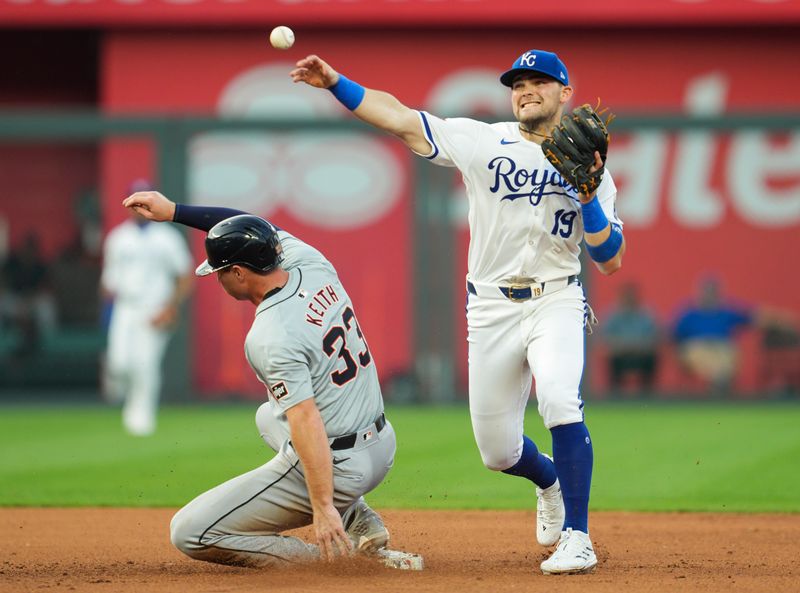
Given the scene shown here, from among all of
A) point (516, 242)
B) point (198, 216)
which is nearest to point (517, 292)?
point (516, 242)

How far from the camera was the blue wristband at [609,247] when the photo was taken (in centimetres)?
549

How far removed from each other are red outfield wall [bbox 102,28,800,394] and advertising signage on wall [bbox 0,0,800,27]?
353mm

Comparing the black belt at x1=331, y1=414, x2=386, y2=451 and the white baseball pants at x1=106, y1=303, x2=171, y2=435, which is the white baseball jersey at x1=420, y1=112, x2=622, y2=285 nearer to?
the black belt at x1=331, y1=414, x2=386, y2=451

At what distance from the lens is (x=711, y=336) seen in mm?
14148

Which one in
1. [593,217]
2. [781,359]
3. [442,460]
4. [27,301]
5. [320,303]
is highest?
[593,217]

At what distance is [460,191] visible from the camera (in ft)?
47.7

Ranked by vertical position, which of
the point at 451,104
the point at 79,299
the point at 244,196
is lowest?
the point at 79,299

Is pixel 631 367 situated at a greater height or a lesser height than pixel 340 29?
lesser

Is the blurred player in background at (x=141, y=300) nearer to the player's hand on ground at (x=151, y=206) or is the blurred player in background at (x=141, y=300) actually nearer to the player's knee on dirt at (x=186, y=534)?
the player's hand on ground at (x=151, y=206)

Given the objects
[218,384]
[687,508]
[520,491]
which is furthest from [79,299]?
[687,508]

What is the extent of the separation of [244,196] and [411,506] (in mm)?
7902

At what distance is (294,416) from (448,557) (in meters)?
1.30

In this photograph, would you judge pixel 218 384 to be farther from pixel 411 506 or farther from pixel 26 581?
pixel 26 581

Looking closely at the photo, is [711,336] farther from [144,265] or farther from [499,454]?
[499,454]
